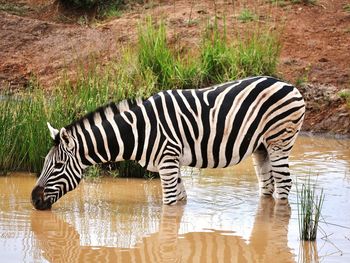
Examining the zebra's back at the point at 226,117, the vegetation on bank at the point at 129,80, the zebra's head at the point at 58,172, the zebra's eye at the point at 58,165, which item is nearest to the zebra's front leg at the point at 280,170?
the zebra's back at the point at 226,117

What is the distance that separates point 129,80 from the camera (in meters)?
14.9

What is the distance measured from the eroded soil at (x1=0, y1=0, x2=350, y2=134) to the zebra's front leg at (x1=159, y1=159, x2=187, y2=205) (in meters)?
6.16

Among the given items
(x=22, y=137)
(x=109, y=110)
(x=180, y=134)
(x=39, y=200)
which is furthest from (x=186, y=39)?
(x=39, y=200)

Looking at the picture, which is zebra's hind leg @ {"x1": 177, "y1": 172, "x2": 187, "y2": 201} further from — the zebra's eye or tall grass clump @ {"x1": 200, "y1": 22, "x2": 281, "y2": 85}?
tall grass clump @ {"x1": 200, "y1": 22, "x2": 281, "y2": 85}

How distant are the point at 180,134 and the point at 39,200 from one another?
1678mm

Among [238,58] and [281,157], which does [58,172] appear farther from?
[238,58]

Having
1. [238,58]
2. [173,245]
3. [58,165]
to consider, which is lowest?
[173,245]

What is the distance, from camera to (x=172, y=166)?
10312 mm

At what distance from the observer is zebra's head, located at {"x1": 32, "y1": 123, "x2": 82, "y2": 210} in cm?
1017

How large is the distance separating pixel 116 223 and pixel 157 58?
6520 mm

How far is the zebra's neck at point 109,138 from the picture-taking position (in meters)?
10.4

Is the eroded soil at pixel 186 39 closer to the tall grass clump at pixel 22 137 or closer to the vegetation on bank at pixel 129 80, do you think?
the vegetation on bank at pixel 129 80

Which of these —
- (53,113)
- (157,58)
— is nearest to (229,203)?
(53,113)

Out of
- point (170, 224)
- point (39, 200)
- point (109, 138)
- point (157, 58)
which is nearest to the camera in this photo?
point (170, 224)
